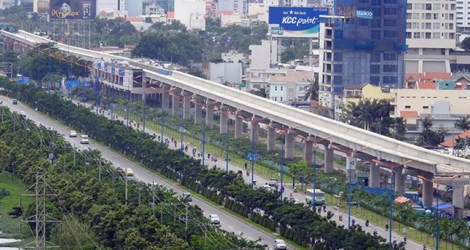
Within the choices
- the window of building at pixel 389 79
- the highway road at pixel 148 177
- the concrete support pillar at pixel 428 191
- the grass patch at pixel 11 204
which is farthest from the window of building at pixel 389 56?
the grass patch at pixel 11 204

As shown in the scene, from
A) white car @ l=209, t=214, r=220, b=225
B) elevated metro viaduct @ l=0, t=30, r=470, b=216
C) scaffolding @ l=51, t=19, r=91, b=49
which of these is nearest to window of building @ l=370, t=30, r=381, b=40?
elevated metro viaduct @ l=0, t=30, r=470, b=216

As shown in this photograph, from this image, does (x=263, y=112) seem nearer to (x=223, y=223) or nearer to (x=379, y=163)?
(x=379, y=163)

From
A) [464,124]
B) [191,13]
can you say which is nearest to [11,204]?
[464,124]

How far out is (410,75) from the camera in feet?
361

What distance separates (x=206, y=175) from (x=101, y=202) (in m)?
10.9

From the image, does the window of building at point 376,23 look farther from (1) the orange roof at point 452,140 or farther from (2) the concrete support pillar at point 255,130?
(1) the orange roof at point 452,140

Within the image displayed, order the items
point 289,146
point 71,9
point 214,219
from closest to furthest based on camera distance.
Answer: point 214,219
point 289,146
point 71,9

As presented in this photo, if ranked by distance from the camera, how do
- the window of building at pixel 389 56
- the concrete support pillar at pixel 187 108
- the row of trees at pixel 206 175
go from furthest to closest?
1. the window of building at pixel 389 56
2. the concrete support pillar at pixel 187 108
3. the row of trees at pixel 206 175

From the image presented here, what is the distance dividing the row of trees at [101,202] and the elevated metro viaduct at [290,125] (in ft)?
29.5

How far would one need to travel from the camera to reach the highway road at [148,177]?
62.4 metres

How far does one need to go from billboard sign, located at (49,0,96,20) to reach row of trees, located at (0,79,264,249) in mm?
61647

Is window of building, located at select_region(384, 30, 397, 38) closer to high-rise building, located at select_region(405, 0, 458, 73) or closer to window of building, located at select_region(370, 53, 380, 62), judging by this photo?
window of building, located at select_region(370, 53, 380, 62)

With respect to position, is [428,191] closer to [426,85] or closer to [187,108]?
[426,85]

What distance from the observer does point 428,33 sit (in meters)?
118
